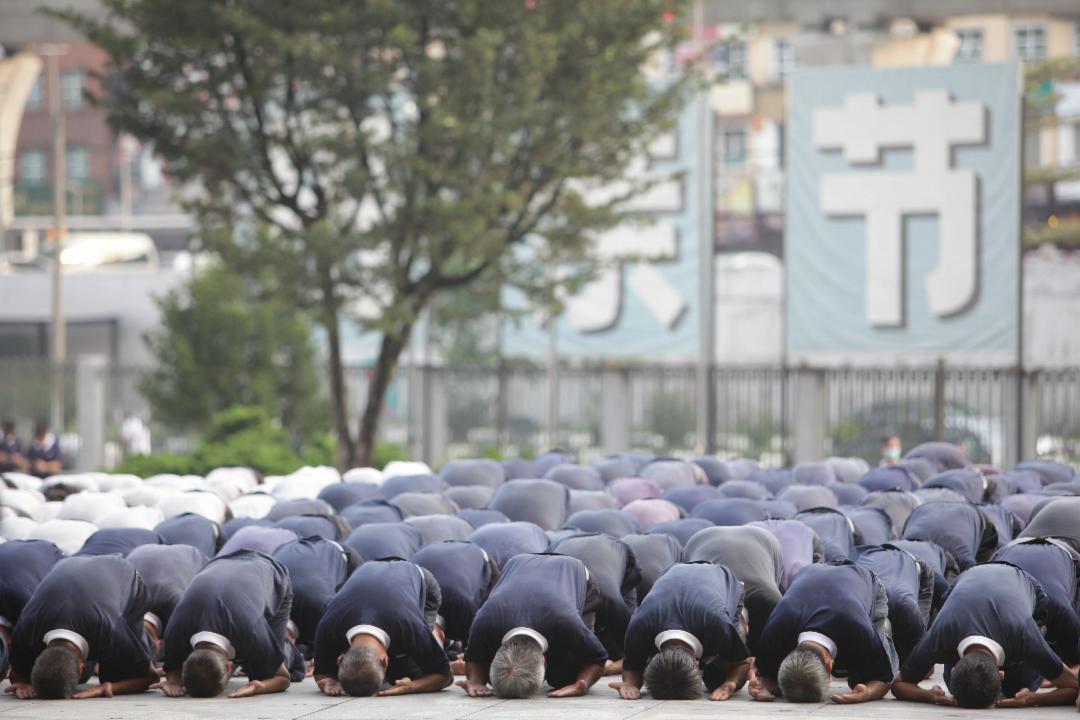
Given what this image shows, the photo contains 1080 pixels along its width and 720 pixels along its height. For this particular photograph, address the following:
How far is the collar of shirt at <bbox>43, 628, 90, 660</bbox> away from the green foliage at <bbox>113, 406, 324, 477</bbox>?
13361 millimetres

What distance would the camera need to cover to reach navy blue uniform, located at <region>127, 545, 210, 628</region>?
1203 centimetres

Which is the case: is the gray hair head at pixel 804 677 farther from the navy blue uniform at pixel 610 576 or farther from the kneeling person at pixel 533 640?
the navy blue uniform at pixel 610 576

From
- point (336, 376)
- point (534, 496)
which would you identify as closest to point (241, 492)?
point (534, 496)

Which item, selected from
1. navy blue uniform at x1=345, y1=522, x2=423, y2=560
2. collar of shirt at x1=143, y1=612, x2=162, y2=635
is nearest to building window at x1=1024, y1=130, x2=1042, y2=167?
navy blue uniform at x1=345, y1=522, x2=423, y2=560

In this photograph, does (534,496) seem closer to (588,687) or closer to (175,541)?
(175,541)

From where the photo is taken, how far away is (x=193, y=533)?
13750mm

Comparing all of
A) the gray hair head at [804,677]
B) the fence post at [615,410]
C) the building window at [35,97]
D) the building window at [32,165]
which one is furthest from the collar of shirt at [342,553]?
the building window at [32,165]

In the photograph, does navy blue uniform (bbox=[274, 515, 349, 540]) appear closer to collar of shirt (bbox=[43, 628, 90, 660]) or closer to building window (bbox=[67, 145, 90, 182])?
collar of shirt (bbox=[43, 628, 90, 660])

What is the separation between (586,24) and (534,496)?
931cm

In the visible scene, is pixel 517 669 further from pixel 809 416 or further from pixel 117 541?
pixel 809 416

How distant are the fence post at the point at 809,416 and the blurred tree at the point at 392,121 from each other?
4.32 m

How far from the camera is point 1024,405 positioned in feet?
82.0

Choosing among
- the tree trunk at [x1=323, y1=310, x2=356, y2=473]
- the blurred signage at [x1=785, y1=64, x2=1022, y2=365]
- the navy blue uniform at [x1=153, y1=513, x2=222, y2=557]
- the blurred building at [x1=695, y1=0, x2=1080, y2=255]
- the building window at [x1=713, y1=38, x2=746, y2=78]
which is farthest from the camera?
the building window at [x1=713, y1=38, x2=746, y2=78]

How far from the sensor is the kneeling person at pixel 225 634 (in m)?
11.0
